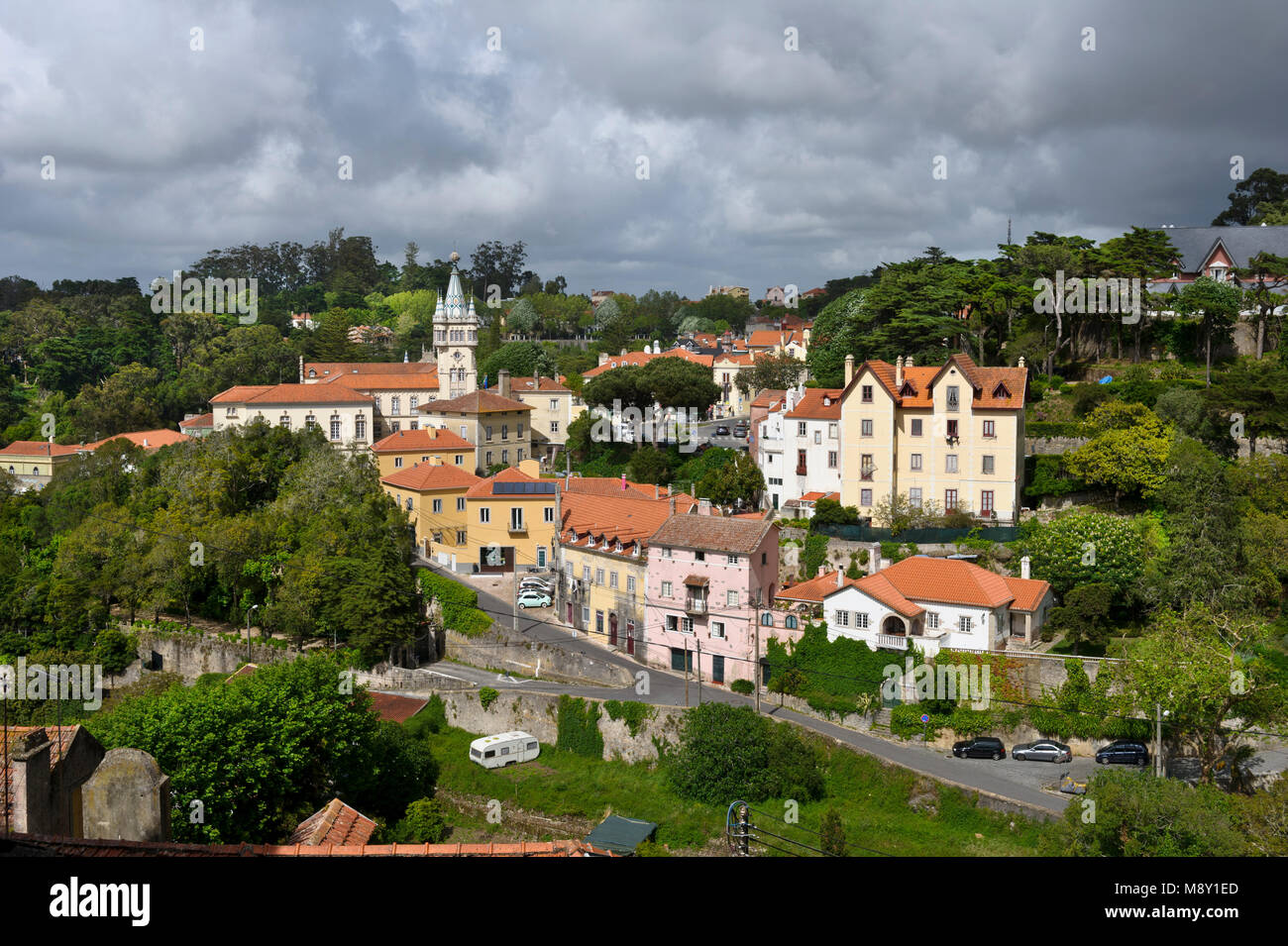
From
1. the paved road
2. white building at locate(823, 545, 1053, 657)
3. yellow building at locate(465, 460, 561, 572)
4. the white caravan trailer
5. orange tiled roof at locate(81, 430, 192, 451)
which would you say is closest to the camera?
the paved road

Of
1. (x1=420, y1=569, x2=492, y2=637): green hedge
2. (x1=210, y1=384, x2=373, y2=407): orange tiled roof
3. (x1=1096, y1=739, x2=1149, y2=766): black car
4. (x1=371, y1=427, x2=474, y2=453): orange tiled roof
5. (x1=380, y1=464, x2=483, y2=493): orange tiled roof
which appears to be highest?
(x1=210, y1=384, x2=373, y2=407): orange tiled roof

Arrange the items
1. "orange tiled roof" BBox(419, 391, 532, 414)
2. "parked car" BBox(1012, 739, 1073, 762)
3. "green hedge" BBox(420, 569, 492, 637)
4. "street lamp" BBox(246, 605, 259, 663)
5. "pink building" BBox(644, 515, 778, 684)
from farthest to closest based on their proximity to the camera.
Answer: "orange tiled roof" BBox(419, 391, 532, 414) → "street lamp" BBox(246, 605, 259, 663) → "green hedge" BBox(420, 569, 492, 637) → "pink building" BBox(644, 515, 778, 684) → "parked car" BBox(1012, 739, 1073, 762)

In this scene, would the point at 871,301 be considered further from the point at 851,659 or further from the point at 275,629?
the point at 275,629

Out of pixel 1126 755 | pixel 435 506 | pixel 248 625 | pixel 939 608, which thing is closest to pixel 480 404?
pixel 435 506

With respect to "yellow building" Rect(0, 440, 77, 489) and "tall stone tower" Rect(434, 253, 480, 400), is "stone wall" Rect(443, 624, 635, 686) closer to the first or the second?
"tall stone tower" Rect(434, 253, 480, 400)

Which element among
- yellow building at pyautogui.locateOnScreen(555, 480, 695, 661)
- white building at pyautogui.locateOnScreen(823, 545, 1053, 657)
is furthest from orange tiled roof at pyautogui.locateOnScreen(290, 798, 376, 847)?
yellow building at pyautogui.locateOnScreen(555, 480, 695, 661)

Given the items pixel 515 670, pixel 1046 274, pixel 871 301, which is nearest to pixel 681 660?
pixel 515 670
